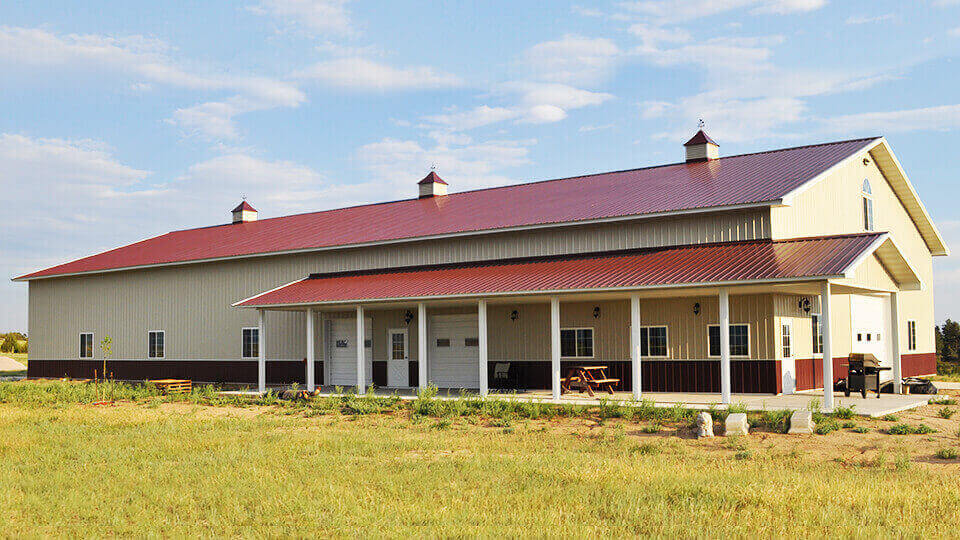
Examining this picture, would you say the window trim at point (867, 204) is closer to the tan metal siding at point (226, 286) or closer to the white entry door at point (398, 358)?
the tan metal siding at point (226, 286)

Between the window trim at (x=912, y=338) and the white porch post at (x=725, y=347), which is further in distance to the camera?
the window trim at (x=912, y=338)

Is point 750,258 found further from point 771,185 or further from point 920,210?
point 920,210

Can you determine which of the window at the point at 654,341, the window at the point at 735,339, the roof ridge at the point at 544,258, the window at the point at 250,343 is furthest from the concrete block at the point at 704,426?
the window at the point at 250,343

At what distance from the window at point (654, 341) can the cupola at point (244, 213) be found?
22.5 m

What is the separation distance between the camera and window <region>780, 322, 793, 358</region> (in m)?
21.0

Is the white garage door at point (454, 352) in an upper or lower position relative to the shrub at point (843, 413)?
upper

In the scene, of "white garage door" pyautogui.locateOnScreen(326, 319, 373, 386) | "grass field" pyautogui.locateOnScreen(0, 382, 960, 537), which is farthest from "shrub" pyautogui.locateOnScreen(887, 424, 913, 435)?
"white garage door" pyautogui.locateOnScreen(326, 319, 373, 386)

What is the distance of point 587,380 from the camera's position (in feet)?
70.2

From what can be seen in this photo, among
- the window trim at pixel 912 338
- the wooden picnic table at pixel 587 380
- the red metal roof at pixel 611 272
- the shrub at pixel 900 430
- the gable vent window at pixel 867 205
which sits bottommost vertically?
the shrub at pixel 900 430

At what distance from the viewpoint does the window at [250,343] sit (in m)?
30.3

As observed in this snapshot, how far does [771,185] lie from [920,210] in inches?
438

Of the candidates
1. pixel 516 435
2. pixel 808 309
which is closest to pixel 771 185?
pixel 808 309

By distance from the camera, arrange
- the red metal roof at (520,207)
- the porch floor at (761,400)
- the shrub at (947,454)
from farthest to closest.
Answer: the red metal roof at (520,207) < the porch floor at (761,400) < the shrub at (947,454)

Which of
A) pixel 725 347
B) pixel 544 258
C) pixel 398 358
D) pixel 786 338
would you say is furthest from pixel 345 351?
pixel 786 338
